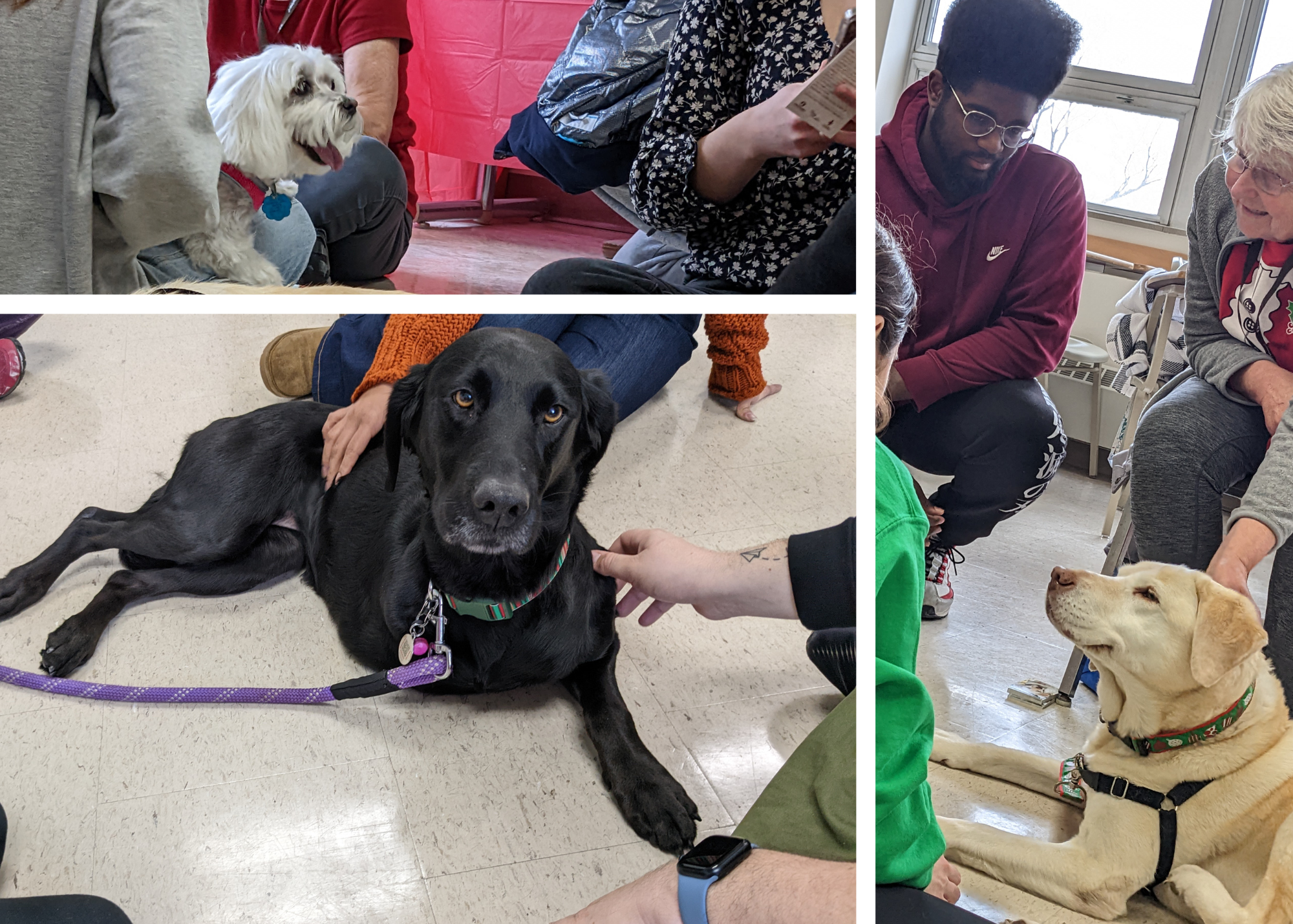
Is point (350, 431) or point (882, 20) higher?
point (882, 20)

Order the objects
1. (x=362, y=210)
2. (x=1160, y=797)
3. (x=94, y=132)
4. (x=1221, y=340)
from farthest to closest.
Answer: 1. (x=1160, y=797)
2. (x=1221, y=340)
3. (x=362, y=210)
4. (x=94, y=132)

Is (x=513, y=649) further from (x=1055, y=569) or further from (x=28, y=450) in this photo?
(x=1055, y=569)

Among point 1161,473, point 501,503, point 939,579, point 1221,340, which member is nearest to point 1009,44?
point 1221,340

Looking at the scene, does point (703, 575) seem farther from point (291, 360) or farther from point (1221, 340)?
point (1221, 340)

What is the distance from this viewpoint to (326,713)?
992mm

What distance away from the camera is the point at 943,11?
3.79 feet

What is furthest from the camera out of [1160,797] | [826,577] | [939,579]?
[1160,797]

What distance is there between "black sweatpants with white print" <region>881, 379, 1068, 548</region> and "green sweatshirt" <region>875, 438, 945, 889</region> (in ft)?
0.47

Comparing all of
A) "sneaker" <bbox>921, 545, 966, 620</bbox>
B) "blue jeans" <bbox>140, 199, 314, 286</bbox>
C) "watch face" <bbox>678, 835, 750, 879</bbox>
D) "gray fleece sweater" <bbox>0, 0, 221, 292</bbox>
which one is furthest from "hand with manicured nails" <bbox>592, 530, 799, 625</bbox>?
"gray fleece sweater" <bbox>0, 0, 221, 292</bbox>

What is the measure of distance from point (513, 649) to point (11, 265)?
59 centimetres

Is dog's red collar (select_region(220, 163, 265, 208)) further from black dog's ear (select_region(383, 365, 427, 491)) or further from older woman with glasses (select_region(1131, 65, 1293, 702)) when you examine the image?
older woman with glasses (select_region(1131, 65, 1293, 702))

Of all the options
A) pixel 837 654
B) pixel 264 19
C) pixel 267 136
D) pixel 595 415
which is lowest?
pixel 837 654

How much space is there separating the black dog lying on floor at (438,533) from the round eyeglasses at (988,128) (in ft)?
1.72

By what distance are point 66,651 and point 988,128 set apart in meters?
1.12
